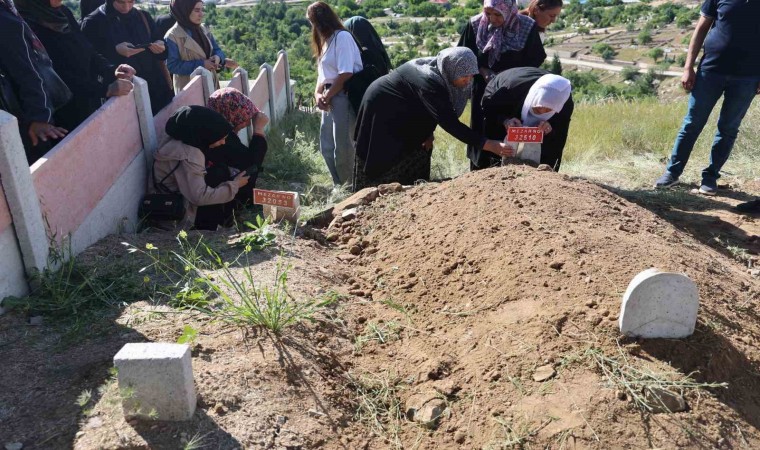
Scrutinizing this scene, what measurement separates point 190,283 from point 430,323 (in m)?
1.16

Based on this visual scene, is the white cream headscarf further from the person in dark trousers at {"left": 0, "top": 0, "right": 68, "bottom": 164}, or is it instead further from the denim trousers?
the person in dark trousers at {"left": 0, "top": 0, "right": 68, "bottom": 164}

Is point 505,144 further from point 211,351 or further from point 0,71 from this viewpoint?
point 0,71

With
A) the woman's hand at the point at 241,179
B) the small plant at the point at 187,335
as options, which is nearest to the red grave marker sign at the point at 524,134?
the woman's hand at the point at 241,179

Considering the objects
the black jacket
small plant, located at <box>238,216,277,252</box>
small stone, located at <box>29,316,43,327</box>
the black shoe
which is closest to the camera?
small stone, located at <box>29,316,43,327</box>

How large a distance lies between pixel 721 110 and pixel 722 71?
36 cm

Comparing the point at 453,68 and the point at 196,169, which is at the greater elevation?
the point at 453,68

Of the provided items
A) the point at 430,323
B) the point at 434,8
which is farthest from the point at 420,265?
the point at 434,8

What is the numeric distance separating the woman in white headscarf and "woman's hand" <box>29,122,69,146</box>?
79.9 inches

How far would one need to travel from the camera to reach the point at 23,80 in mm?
3496

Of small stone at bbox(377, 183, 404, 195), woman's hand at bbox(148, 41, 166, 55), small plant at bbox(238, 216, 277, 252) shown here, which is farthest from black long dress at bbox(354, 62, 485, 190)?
woman's hand at bbox(148, 41, 166, 55)

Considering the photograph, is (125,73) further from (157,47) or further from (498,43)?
(498,43)

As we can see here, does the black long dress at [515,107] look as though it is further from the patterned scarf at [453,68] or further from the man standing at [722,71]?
the man standing at [722,71]

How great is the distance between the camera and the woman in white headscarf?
167 inches

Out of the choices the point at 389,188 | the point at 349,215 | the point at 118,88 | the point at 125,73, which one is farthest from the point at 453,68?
the point at 125,73
